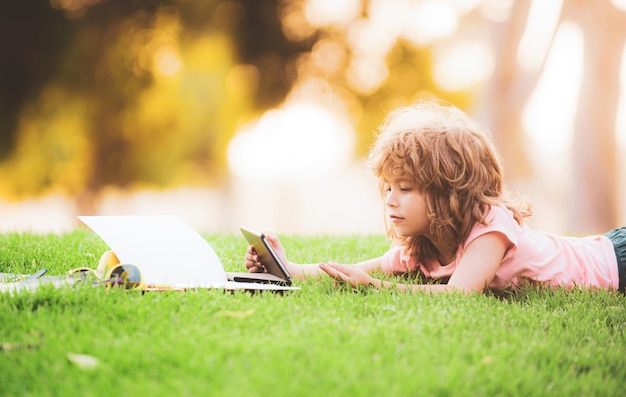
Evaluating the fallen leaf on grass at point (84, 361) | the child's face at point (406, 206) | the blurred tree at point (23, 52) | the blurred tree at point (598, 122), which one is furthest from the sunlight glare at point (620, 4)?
the blurred tree at point (23, 52)

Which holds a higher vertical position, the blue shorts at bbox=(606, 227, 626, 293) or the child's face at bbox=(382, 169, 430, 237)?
the child's face at bbox=(382, 169, 430, 237)

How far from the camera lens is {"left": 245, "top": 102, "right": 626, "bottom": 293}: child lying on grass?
352 centimetres

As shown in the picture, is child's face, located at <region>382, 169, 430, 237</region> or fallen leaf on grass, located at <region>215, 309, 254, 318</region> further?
child's face, located at <region>382, 169, 430, 237</region>

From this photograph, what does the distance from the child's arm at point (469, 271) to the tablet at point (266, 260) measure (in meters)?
0.29

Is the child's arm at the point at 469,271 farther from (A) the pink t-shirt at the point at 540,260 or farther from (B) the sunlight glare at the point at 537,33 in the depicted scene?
(B) the sunlight glare at the point at 537,33

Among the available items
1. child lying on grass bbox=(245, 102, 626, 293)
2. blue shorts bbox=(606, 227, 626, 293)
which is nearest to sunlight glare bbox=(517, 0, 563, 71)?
blue shorts bbox=(606, 227, 626, 293)

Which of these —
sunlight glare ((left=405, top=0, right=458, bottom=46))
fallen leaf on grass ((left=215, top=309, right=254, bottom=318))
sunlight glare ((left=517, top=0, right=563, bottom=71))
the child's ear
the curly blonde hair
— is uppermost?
sunlight glare ((left=405, top=0, right=458, bottom=46))

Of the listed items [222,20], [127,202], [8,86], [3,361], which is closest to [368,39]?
[222,20]

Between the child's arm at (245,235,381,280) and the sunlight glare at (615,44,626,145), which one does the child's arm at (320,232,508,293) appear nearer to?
the child's arm at (245,235,381,280)

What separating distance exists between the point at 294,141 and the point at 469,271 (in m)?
13.2

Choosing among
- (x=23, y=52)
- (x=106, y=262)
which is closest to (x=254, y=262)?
(x=106, y=262)

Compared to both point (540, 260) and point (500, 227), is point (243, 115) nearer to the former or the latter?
point (540, 260)

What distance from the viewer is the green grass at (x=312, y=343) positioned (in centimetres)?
229

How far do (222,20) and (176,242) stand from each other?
45.4 ft
